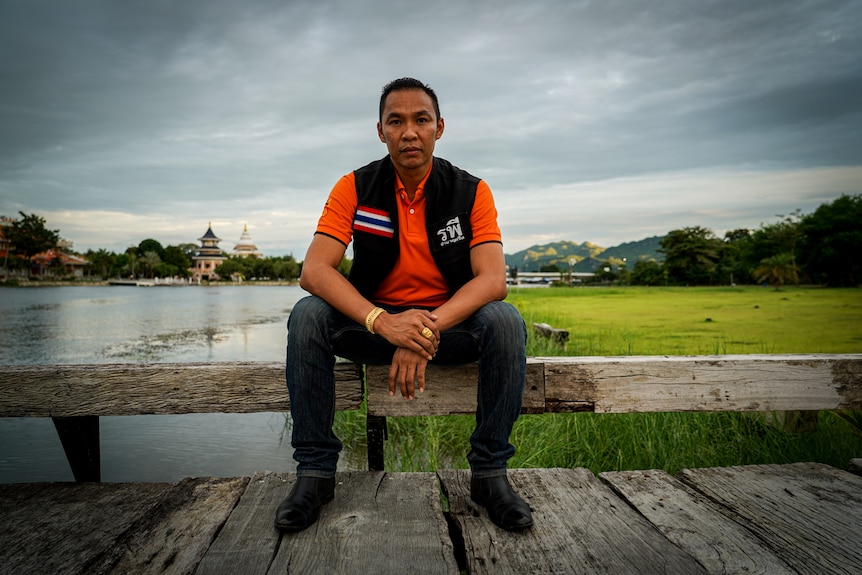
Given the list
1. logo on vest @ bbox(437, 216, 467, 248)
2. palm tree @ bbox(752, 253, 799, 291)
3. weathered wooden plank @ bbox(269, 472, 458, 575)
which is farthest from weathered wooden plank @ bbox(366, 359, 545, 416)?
palm tree @ bbox(752, 253, 799, 291)

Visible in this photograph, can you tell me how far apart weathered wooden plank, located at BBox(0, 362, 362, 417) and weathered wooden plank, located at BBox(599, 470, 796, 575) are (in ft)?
3.26

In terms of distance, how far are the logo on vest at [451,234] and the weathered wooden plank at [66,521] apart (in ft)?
4.19

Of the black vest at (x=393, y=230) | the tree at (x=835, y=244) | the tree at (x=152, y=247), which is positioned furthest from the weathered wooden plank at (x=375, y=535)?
the tree at (x=152, y=247)

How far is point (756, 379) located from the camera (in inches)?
78.0

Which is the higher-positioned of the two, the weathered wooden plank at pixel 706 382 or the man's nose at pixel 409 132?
the man's nose at pixel 409 132

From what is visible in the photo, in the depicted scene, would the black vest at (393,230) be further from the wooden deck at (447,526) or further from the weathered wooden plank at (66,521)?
the weathered wooden plank at (66,521)

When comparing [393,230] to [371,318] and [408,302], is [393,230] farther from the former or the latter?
[371,318]

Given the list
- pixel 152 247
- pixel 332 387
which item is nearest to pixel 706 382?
pixel 332 387

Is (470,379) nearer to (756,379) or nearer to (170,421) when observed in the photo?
(756,379)

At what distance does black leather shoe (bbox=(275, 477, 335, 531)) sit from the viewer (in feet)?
4.61

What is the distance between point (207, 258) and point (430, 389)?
9623 cm

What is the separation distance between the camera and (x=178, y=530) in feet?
4.68

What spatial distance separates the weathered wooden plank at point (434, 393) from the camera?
6.08ft

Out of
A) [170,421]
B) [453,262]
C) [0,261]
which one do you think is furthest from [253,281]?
[453,262]
